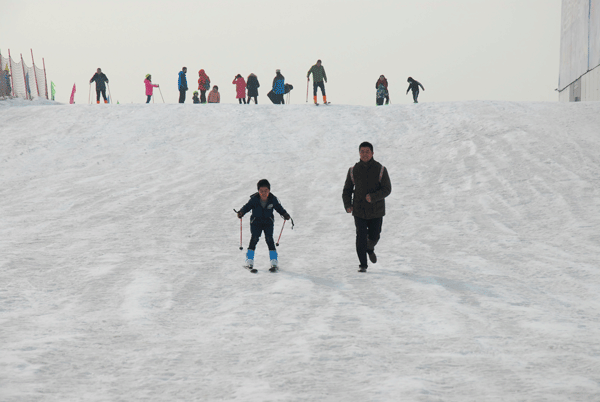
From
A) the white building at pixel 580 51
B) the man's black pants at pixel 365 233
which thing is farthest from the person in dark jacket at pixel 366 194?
the white building at pixel 580 51

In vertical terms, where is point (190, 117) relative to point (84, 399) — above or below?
above

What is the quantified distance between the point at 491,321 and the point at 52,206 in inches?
390

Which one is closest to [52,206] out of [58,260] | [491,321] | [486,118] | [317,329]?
[58,260]

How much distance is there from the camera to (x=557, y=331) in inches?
185

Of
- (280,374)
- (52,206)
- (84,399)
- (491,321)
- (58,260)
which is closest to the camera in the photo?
(84,399)

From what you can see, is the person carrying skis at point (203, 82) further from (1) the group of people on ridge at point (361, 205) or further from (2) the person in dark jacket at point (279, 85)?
(1) the group of people on ridge at point (361, 205)

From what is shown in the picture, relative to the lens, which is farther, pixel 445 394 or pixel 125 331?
pixel 125 331

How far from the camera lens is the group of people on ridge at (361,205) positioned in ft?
23.6

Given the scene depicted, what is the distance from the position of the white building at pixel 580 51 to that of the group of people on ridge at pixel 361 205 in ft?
80.3

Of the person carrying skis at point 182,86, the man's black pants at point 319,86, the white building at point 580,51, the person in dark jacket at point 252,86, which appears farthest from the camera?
the white building at point 580,51

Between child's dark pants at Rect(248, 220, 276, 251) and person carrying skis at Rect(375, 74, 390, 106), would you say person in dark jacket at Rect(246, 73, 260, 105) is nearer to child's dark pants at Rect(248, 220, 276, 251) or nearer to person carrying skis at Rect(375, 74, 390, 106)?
person carrying skis at Rect(375, 74, 390, 106)

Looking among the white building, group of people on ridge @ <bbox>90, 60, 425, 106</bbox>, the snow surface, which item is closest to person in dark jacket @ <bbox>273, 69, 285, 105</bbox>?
group of people on ridge @ <bbox>90, 60, 425, 106</bbox>

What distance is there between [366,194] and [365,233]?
21.1 inches

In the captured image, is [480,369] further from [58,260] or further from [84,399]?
[58,260]
